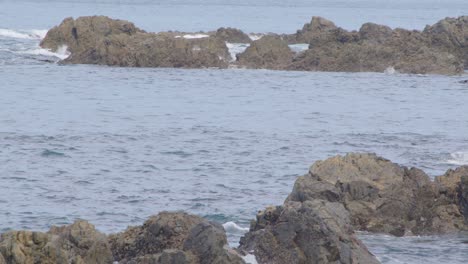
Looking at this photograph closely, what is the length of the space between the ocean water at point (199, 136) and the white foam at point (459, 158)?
0.05 meters

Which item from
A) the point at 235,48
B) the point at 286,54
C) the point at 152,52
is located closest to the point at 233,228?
the point at 152,52

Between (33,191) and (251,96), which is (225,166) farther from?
(251,96)

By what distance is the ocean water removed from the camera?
21203 mm

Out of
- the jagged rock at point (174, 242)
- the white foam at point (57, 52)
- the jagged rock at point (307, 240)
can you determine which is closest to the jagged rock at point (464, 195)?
the jagged rock at point (307, 240)

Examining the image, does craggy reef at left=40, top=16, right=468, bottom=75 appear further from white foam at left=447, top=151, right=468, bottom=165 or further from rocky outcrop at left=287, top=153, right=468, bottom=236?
rocky outcrop at left=287, top=153, right=468, bottom=236

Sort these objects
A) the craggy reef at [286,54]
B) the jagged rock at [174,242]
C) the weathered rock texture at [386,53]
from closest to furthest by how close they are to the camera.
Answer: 1. the jagged rock at [174,242]
2. the weathered rock texture at [386,53]
3. the craggy reef at [286,54]

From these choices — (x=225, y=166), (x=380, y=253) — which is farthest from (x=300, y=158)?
(x=380, y=253)

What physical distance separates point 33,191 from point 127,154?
611cm

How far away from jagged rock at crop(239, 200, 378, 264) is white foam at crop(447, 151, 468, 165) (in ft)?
39.9

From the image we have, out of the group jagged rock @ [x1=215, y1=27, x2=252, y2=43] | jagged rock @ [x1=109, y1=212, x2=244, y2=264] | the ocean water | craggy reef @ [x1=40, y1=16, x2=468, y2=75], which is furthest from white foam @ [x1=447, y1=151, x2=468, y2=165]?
jagged rock @ [x1=215, y1=27, x2=252, y2=43]

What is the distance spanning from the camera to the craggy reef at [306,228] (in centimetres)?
1370

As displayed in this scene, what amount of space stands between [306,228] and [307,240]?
0.18 meters

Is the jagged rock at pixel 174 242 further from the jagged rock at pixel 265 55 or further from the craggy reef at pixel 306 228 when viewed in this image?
the jagged rock at pixel 265 55

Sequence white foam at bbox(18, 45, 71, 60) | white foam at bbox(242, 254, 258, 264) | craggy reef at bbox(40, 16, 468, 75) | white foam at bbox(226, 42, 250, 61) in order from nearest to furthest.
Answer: white foam at bbox(242, 254, 258, 264) < craggy reef at bbox(40, 16, 468, 75) < white foam at bbox(18, 45, 71, 60) < white foam at bbox(226, 42, 250, 61)
